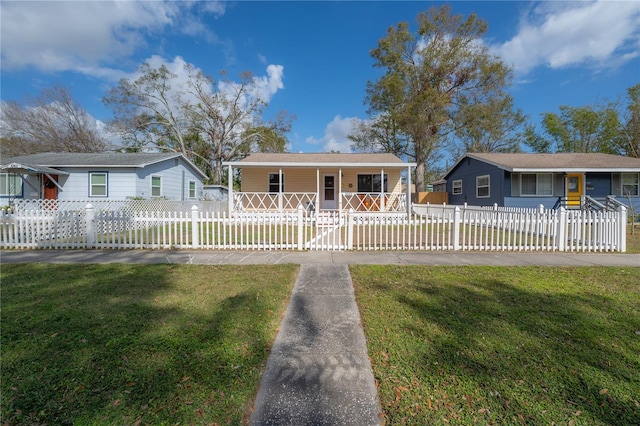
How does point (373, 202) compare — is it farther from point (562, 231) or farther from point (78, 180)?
point (78, 180)

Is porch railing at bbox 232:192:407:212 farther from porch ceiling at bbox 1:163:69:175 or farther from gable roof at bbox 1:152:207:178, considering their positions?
porch ceiling at bbox 1:163:69:175

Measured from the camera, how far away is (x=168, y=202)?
16703 millimetres

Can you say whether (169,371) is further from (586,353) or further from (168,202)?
(168,202)

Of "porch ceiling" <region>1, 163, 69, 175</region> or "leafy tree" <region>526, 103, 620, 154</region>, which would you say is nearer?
"porch ceiling" <region>1, 163, 69, 175</region>

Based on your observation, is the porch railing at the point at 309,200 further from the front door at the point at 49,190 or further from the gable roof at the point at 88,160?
the front door at the point at 49,190

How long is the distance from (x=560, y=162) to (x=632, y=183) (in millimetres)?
4278

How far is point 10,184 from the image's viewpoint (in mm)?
16297

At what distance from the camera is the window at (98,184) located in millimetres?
16125

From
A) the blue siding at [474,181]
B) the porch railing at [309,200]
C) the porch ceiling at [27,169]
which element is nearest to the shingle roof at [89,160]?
the porch ceiling at [27,169]

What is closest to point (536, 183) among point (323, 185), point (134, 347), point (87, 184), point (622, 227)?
point (622, 227)

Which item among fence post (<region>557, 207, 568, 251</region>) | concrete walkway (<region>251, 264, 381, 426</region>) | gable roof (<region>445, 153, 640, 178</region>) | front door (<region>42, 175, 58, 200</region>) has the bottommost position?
concrete walkway (<region>251, 264, 381, 426</region>)

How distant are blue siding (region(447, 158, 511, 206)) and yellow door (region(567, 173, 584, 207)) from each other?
3437 mm

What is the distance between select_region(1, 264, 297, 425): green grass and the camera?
202cm

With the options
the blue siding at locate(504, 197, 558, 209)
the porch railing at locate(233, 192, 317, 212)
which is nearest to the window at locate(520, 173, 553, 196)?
the blue siding at locate(504, 197, 558, 209)
